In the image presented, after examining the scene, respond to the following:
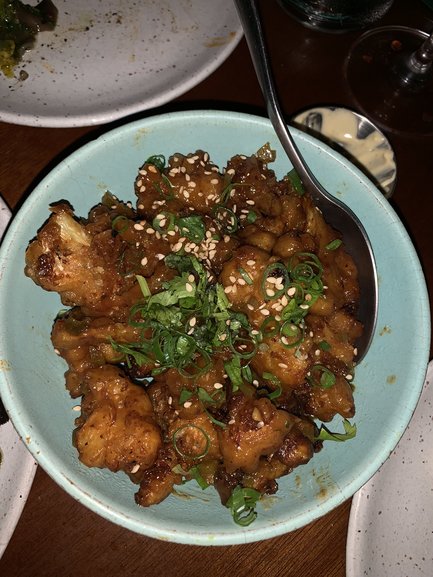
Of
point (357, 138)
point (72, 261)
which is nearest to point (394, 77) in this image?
point (357, 138)

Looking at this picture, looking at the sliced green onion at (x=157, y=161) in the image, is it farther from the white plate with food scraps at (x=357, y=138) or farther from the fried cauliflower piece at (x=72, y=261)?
the white plate with food scraps at (x=357, y=138)

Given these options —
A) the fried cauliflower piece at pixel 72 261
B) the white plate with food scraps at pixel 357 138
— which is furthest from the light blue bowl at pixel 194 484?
the white plate with food scraps at pixel 357 138

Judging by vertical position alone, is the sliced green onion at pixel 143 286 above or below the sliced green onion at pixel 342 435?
above

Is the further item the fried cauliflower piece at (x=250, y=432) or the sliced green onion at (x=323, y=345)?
the sliced green onion at (x=323, y=345)

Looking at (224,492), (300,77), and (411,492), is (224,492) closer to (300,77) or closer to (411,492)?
(411,492)

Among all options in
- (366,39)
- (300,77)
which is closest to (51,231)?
(300,77)
